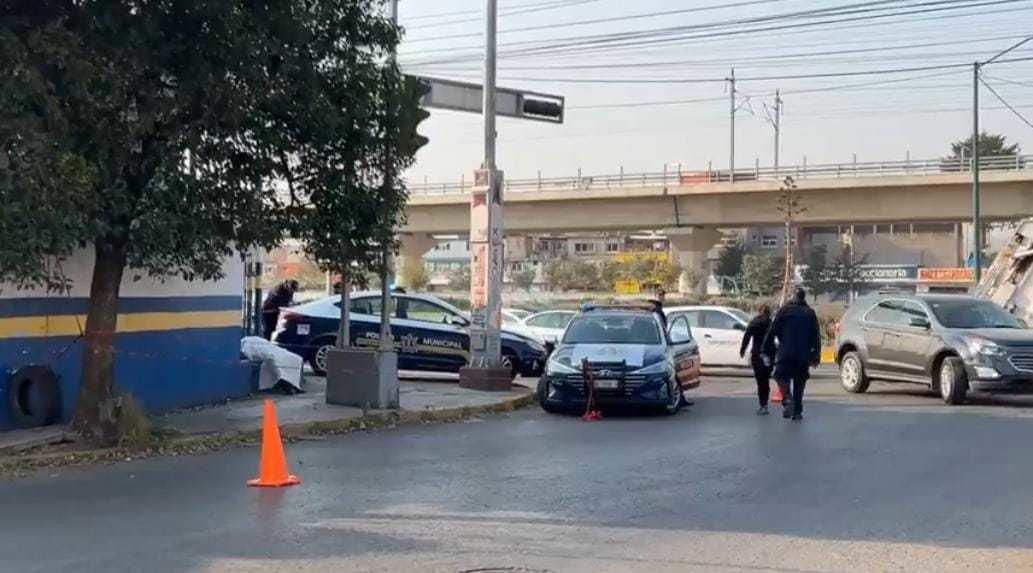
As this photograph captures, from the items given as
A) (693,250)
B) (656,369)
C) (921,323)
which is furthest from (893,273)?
(656,369)

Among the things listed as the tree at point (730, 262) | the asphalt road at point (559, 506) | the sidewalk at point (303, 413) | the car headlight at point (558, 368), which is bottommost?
the asphalt road at point (559, 506)

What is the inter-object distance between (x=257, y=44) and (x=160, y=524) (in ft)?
17.2

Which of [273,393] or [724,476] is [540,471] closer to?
[724,476]

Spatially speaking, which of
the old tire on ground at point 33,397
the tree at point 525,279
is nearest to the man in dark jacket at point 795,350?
the old tire on ground at point 33,397

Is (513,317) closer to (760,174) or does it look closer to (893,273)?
(760,174)

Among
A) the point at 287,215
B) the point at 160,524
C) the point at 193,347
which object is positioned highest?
the point at 287,215

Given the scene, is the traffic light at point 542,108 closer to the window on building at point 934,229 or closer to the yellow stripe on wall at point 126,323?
the yellow stripe on wall at point 126,323

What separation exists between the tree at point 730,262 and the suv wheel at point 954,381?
56.7 meters

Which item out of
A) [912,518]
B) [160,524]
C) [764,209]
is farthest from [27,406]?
[764,209]

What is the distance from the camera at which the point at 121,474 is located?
36.9 ft

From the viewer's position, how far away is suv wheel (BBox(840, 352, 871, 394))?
2112cm

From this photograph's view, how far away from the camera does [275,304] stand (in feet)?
77.9

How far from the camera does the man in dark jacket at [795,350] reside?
16.1 metres

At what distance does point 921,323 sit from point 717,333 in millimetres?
7230
